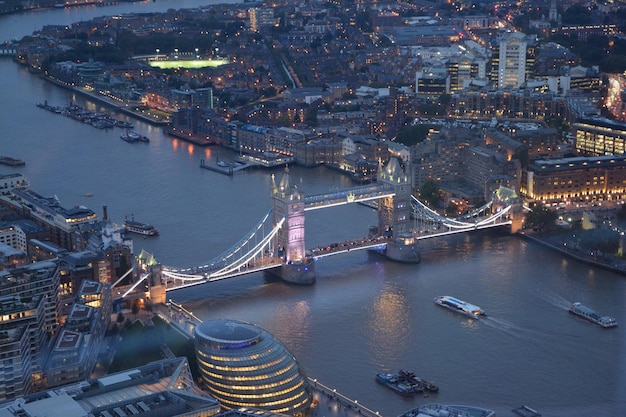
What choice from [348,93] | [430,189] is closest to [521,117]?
[348,93]

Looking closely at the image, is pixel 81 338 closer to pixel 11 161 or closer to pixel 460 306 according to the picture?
pixel 460 306

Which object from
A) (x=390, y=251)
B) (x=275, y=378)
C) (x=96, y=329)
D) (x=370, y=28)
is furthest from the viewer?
(x=370, y=28)

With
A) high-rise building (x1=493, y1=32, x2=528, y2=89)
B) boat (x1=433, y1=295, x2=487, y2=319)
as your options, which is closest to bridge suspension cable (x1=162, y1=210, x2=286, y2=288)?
boat (x1=433, y1=295, x2=487, y2=319)

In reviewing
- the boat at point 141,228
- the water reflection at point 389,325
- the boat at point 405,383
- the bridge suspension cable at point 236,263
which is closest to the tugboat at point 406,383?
the boat at point 405,383

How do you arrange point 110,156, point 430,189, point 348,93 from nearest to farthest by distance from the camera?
point 430,189
point 110,156
point 348,93

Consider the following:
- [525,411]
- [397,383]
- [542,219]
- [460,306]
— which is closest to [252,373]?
[397,383]

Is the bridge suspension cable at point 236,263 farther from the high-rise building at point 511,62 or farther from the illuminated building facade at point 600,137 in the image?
the high-rise building at point 511,62

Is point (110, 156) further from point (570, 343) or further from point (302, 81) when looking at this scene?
point (570, 343)
